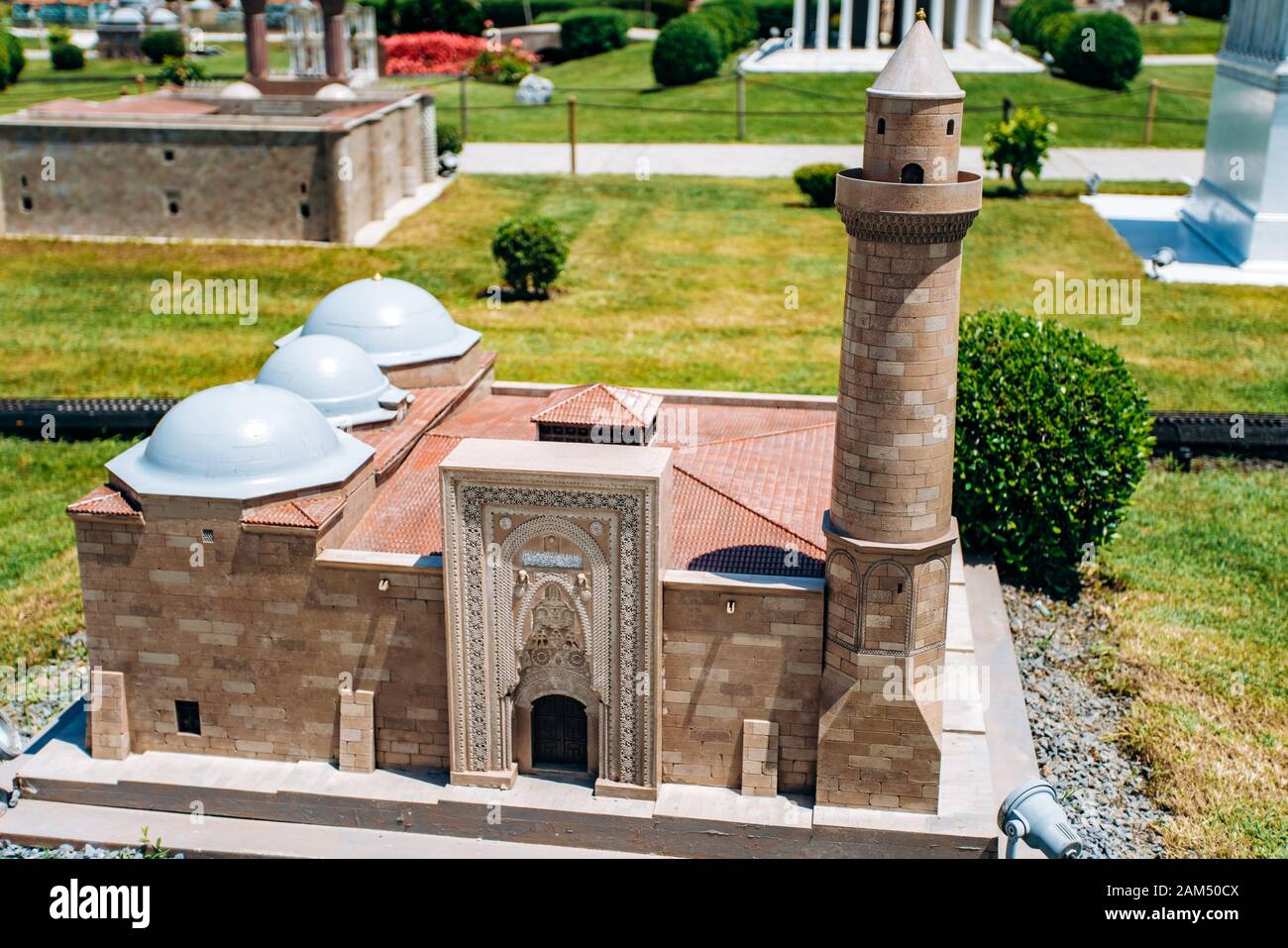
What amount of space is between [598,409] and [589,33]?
58.5 meters

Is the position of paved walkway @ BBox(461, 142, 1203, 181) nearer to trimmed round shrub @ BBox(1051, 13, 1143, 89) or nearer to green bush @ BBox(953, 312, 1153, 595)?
trimmed round shrub @ BBox(1051, 13, 1143, 89)

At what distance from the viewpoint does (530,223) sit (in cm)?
4206

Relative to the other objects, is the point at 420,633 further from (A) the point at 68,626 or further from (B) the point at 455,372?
(A) the point at 68,626

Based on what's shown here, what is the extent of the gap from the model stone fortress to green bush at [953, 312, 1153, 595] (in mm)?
6212

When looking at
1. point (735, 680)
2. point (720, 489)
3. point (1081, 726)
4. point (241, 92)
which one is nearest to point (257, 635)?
point (735, 680)

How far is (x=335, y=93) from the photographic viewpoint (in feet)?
167

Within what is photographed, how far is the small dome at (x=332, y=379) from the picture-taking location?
880 inches

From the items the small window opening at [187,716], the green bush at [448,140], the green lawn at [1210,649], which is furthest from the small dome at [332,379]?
the green bush at [448,140]

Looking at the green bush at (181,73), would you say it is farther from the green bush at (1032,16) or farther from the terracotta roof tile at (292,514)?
the terracotta roof tile at (292,514)

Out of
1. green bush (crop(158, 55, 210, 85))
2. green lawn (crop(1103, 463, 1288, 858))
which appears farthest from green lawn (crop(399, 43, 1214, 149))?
green lawn (crop(1103, 463, 1288, 858))

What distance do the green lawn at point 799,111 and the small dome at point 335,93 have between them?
819 cm

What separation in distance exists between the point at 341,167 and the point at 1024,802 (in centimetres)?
3323

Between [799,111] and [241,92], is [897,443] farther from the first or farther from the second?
[799,111]

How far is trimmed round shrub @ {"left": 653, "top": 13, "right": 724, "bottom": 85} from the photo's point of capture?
212 ft
